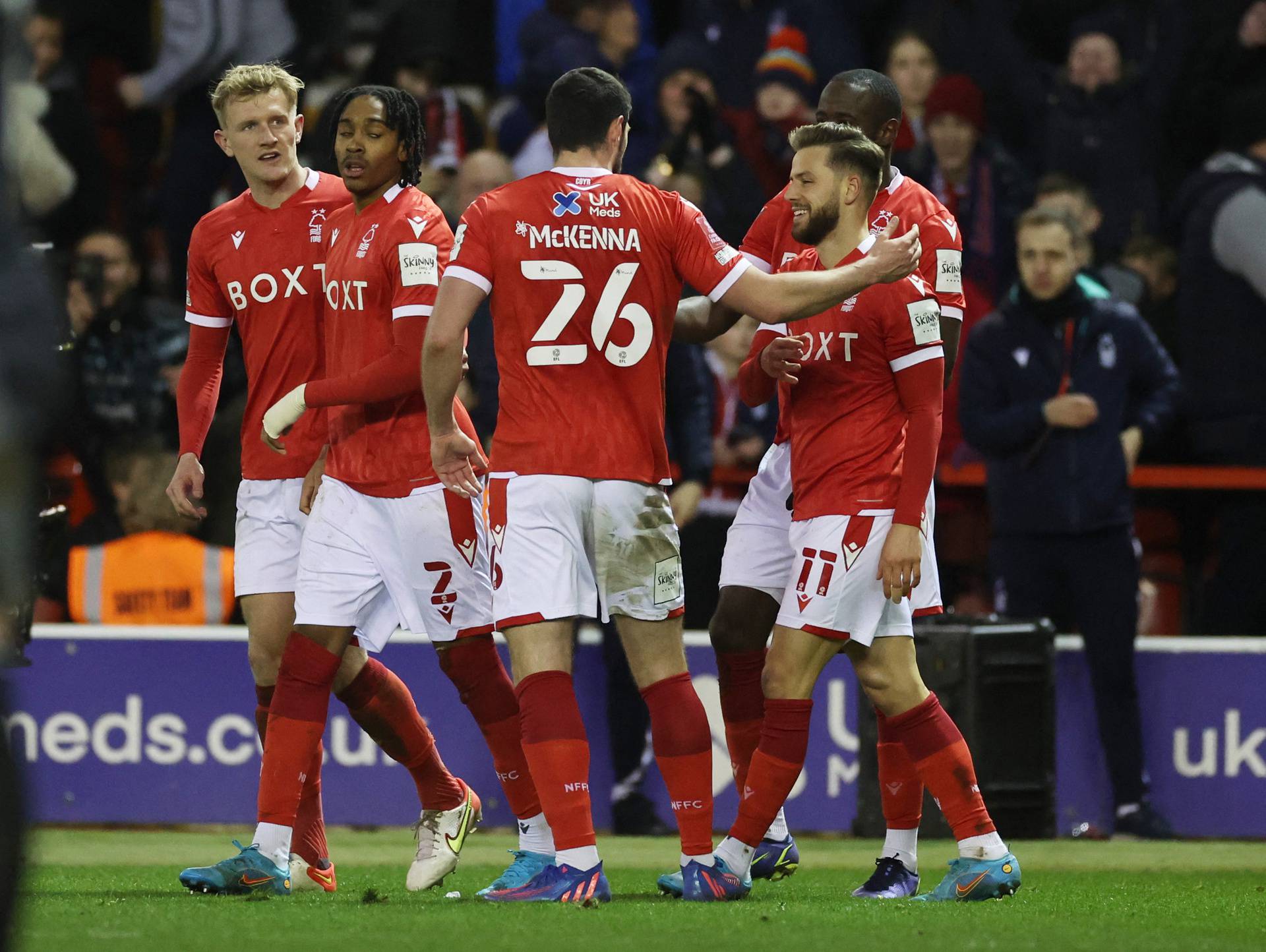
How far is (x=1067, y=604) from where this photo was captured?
9.58 metres

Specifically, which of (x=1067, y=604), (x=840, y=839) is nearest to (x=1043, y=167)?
(x=1067, y=604)

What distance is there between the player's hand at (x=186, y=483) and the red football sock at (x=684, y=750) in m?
1.73

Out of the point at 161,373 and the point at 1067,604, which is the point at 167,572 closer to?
the point at 161,373

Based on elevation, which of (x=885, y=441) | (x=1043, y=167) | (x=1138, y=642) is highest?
(x=1043, y=167)

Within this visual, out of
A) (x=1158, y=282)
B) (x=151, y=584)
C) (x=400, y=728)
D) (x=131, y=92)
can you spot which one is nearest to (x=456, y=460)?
(x=400, y=728)

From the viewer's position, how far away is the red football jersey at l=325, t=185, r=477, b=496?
6.31 metres

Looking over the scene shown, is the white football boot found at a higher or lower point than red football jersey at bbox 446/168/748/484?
lower

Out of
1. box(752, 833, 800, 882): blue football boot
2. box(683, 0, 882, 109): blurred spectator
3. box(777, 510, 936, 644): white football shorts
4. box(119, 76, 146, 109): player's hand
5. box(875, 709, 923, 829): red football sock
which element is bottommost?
box(752, 833, 800, 882): blue football boot

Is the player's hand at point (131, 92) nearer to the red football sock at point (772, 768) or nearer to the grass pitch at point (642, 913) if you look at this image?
the grass pitch at point (642, 913)

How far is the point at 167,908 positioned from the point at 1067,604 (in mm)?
4967

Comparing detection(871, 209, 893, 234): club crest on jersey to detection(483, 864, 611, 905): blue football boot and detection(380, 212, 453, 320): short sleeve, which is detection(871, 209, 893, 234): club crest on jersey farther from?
detection(483, 864, 611, 905): blue football boot

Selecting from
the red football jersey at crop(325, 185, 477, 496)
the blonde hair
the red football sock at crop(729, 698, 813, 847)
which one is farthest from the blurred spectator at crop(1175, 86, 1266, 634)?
the blonde hair

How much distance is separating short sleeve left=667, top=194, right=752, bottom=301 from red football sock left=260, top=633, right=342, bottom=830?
5.12 ft

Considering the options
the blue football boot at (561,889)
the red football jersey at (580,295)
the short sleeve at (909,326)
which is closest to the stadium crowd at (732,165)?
the short sleeve at (909,326)
